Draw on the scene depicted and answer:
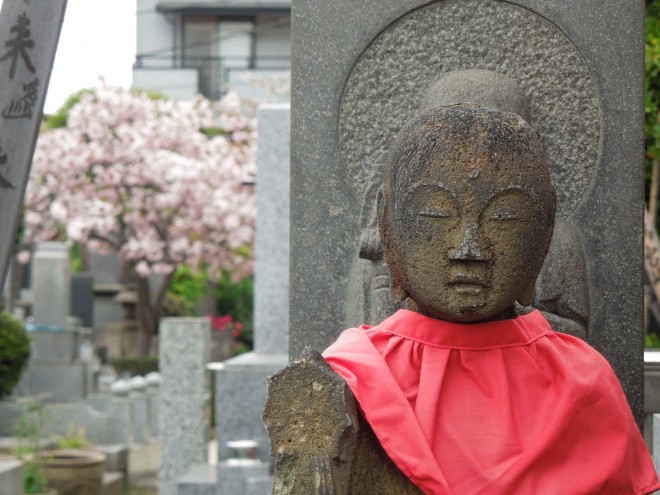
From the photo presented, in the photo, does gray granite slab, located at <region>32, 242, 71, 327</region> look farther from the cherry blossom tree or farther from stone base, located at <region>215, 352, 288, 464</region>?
stone base, located at <region>215, 352, 288, 464</region>

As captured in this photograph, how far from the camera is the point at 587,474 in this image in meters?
2.13

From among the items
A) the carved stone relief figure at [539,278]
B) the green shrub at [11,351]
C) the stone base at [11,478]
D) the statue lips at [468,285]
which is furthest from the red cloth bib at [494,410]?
the green shrub at [11,351]

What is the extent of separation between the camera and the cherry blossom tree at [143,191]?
1784cm

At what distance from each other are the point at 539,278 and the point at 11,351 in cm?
996

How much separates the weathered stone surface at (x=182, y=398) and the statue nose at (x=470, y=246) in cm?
641

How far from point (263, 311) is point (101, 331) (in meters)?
12.6

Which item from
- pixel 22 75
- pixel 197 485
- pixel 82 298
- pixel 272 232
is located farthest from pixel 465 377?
pixel 82 298

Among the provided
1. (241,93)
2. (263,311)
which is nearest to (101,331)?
(241,93)

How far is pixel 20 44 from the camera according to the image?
3844 millimetres

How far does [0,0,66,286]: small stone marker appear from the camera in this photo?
3783 millimetres

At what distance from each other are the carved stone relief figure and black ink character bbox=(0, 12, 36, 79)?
4.96 ft

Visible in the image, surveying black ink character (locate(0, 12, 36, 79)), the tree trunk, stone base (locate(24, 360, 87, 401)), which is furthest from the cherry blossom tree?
black ink character (locate(0, 12, 36, 79))

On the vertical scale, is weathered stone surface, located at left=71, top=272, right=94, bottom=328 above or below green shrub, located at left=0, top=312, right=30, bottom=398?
above

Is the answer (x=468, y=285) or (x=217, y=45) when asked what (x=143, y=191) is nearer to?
(x=217, y=45)
